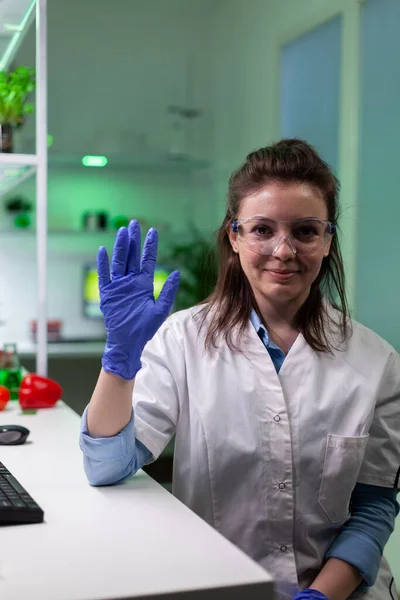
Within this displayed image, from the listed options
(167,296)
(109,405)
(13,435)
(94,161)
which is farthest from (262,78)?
(109,405)

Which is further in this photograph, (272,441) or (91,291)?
(91,291)

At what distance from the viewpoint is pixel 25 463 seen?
4.87 feet

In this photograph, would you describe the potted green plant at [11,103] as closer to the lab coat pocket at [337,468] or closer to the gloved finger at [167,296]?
the gloved finger at [167,296]

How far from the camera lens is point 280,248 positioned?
4.94 ft

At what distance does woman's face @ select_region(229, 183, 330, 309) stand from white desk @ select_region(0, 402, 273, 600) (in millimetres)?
456

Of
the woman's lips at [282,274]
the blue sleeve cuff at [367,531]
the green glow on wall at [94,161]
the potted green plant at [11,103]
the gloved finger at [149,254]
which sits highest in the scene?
the green glow on wall at [94,161]

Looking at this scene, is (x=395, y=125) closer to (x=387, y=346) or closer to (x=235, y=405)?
(x=387, y=346)

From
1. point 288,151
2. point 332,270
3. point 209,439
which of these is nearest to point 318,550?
point 209,439

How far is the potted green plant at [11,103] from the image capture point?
7.46 feet

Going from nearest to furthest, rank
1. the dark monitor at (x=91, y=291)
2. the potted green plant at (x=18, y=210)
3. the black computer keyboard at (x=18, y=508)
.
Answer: the black computer keyboard at (x=18, y=508), the potted green plant at (x=18, y=210), the dark monitor at (x=91, y=291)

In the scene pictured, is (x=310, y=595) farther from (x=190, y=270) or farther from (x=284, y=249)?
(x=190, y=270)

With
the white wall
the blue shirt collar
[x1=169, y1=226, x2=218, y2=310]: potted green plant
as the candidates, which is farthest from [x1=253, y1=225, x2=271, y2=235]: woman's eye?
[x1=169, y1=226, x2=218, y2=310]: potted green plant

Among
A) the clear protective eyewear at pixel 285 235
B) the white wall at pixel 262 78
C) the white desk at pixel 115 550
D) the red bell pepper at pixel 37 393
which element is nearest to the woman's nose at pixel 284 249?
→ the clear protective eyewear at pixel 285 235

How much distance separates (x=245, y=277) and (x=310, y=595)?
650 millimetres
